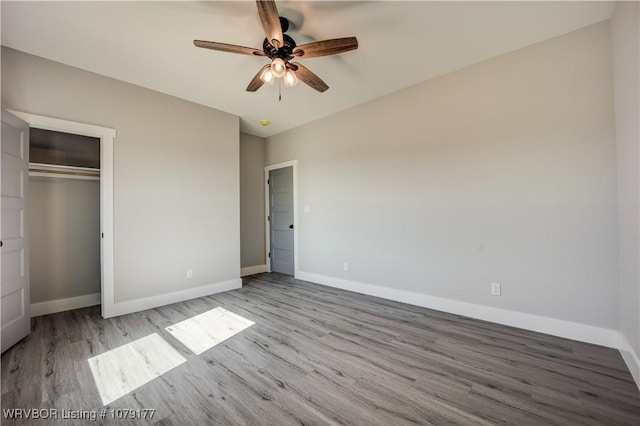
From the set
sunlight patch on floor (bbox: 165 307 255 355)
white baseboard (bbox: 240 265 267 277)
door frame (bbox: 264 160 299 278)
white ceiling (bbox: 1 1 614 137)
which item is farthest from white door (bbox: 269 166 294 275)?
white ceiling (bbox: 1 1 614 137)

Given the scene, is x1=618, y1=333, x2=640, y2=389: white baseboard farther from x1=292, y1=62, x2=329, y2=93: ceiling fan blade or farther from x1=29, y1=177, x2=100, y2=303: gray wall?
x1=29, y1=177, x2=100, y2=303: gray wall

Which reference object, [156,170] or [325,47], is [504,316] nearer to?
[325,47]

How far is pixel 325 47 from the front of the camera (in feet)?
6.90

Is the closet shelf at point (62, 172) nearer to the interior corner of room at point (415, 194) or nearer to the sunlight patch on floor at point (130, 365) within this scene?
the interior corner of room at point (415, 194)

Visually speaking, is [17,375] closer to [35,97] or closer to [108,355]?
[108,355]

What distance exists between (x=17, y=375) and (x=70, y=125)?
2396 millimetres

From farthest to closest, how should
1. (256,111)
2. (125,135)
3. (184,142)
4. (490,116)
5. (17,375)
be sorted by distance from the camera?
(256,111) → (184,142) → (125,135) → (490,116) → (17,375)

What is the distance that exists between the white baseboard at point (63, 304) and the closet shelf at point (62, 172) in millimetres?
1560

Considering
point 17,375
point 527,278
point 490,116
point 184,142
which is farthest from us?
point 184,142

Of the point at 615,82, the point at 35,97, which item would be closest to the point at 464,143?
the point at 615,82

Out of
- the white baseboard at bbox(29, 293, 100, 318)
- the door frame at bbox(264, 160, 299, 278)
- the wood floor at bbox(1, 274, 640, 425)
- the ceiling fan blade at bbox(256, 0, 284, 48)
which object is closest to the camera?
the wood floor at bbox(1, 274, 640, 425)

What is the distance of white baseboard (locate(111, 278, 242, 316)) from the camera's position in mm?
3135

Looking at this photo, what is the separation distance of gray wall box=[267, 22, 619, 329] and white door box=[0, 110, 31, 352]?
3.67 meters

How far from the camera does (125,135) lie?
321cm
